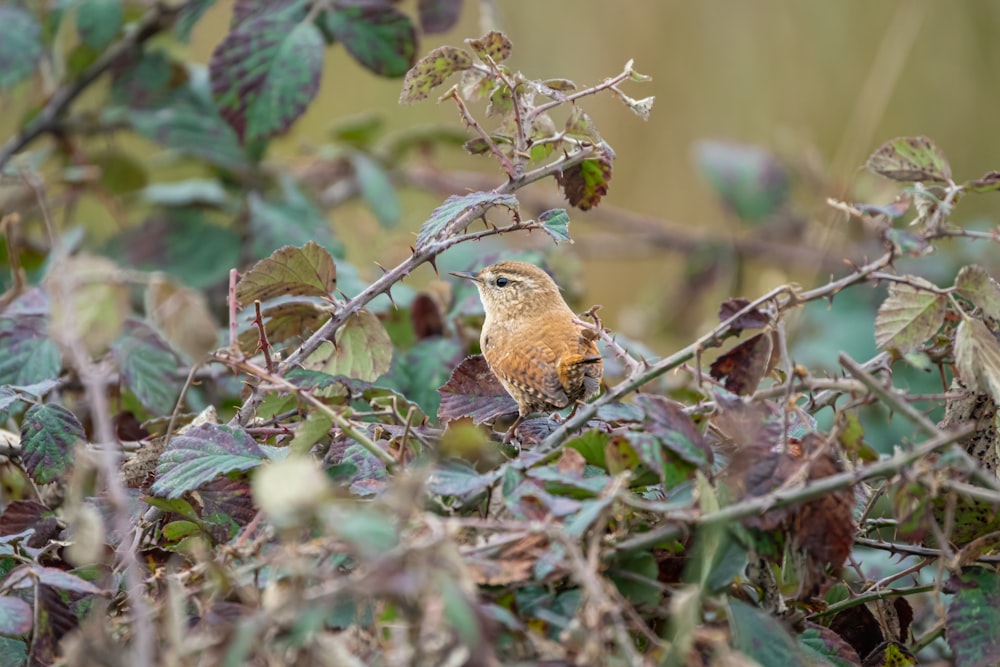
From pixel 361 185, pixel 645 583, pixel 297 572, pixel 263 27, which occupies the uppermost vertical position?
pixel 263 27

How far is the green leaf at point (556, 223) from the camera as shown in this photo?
107cm

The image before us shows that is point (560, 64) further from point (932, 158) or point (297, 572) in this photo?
point (297, 572)

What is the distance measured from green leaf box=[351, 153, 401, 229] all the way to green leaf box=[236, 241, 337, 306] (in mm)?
1334

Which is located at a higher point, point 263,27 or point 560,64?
point 263,27

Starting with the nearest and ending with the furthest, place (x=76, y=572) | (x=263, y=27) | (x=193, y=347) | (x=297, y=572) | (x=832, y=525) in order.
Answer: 1. (x=297, y=572)
2. (x=832, y=525)
3. (x=76, y=572)
4. (x=193, y=347)
5. (x=263, y=27)

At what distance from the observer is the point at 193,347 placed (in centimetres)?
158

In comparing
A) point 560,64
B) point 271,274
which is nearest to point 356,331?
point 271,274

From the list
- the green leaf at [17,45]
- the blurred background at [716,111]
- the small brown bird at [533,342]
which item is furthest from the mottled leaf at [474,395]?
the blurred background at [716,111]

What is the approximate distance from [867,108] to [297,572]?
336 centimetres

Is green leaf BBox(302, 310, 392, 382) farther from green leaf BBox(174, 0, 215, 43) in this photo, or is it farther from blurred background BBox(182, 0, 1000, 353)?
blurred background BBox(182, 0, 1000, 353)

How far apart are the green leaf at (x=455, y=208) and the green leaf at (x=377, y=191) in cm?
140

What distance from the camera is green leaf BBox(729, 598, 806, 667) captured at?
2.77 feet

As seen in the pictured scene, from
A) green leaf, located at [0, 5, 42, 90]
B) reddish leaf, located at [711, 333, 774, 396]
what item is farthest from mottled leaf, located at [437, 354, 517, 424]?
green leaf, located at [0, 5, 42, 90]

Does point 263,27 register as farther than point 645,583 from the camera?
Yes
